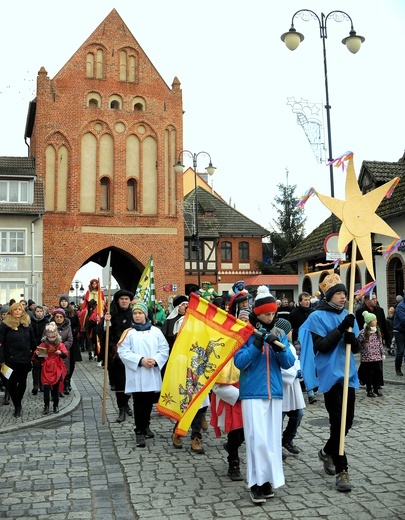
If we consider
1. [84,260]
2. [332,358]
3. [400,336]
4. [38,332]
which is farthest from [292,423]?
[84,260]

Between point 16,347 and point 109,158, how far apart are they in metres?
26.8

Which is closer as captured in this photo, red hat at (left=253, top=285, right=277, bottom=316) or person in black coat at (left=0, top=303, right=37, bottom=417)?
red hat at (left=253, top=285, right=277, bottom=316)

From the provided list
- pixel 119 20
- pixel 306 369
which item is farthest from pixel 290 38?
pixel 119 20

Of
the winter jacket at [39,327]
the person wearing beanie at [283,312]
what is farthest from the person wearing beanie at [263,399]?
the winter jacket at [39,327]

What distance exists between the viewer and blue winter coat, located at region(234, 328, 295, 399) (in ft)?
18.5

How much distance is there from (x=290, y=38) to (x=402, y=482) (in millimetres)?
10544

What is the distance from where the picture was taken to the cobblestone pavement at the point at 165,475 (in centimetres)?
534

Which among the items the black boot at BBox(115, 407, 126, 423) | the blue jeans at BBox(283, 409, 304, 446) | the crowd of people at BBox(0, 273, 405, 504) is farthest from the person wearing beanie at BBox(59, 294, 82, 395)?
the blue jeans at BBox(283, 409, 304, 446)

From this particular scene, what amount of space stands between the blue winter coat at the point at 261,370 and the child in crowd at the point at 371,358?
20.8ft

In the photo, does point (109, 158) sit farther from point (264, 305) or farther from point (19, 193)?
point (264, 305)

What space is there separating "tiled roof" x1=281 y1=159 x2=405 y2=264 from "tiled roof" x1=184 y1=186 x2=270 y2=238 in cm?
1749

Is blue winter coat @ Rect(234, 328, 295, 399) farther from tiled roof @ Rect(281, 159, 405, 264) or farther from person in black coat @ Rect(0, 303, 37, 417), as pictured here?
tiled roof @ Rect(281, 159, 405, 264)

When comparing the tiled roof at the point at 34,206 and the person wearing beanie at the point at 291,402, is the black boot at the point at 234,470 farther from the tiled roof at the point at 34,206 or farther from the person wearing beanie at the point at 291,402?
the tiled roof at the point at 34,206

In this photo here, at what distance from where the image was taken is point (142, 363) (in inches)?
315
